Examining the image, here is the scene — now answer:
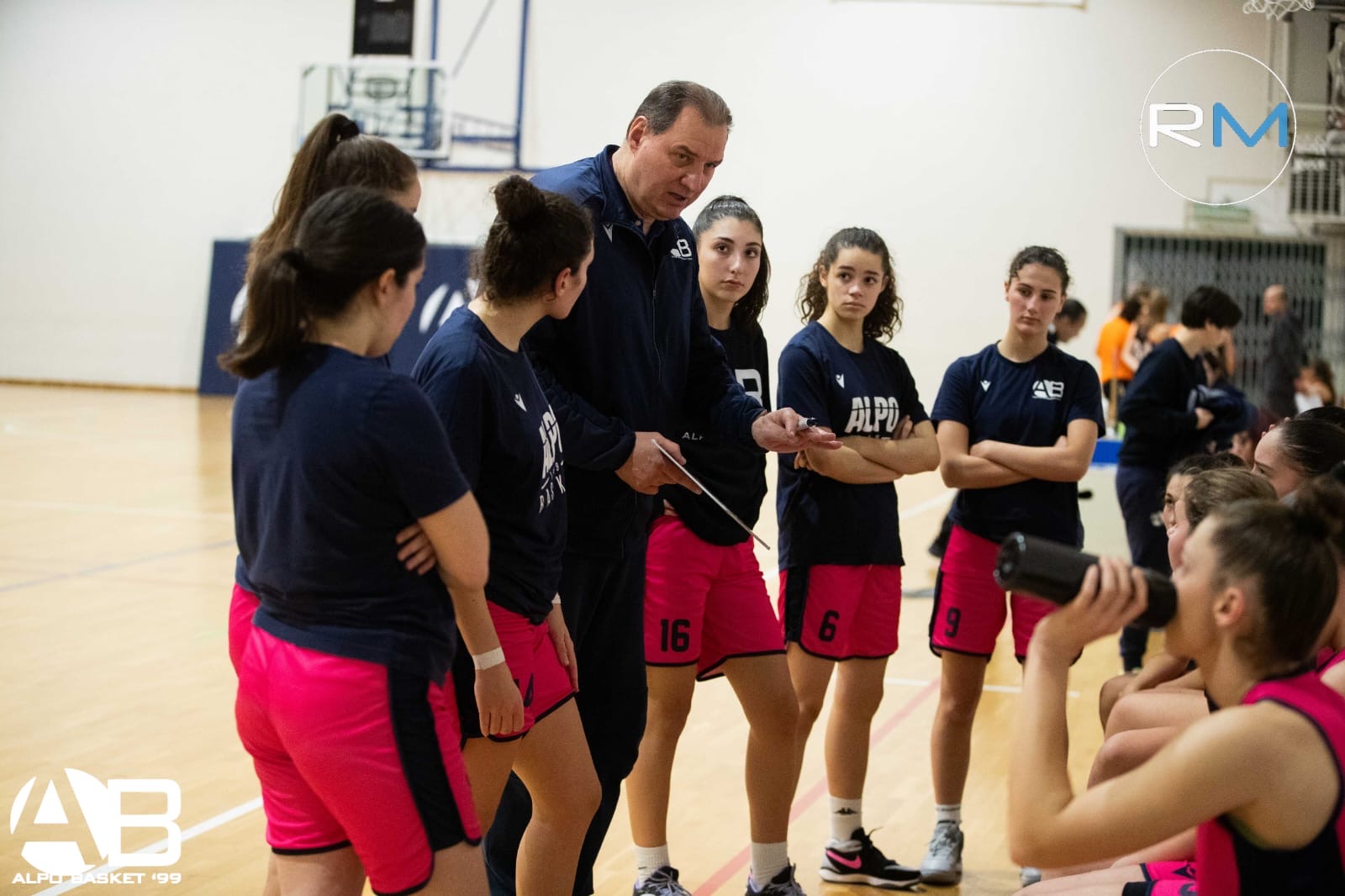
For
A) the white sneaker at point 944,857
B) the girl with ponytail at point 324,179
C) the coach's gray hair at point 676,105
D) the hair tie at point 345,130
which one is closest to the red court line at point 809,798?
the white sneaker at point 944,857

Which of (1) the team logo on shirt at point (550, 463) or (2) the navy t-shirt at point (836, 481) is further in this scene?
(2) the navy t-shirt at point (836, 481)

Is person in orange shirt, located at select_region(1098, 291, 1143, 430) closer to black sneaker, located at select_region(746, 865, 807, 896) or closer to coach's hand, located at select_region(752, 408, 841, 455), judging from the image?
black sneaker, located at select_region(746, 865, 807, 896)

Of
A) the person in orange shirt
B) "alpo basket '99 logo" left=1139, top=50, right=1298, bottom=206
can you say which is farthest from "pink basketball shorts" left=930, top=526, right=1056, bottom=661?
"alpo basket '99 logo" left=1139, top=50, right=1298, bottom=206

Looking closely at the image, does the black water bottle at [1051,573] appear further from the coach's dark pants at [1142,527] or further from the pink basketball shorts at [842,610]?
the coach's dark pants at [1142,527]

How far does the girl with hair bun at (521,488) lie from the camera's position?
2201 mm

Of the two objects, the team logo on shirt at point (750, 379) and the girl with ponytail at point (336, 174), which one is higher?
the girl with ponytail at point (336, 174)

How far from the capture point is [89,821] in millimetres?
3637

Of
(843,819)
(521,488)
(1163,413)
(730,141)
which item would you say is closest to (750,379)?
(843,819)

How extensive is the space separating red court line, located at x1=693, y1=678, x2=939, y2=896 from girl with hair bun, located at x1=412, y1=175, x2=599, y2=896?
1.05 meters

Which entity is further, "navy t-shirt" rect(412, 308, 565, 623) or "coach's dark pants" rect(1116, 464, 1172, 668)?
"coach's dark pants" rect(1116, 464, 1172, 668)

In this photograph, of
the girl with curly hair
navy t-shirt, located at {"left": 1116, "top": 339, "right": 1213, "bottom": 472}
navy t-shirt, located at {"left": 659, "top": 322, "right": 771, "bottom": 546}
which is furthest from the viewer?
navy t-shirt, located at {"left": 1116, "top": 339, "right": 1213, "bottom": 472}

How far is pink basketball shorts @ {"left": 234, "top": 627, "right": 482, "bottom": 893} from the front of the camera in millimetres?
1814

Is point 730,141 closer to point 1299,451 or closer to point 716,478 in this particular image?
point 716,478

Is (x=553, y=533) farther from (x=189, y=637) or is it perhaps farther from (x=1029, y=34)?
(x=1029, y=34)
